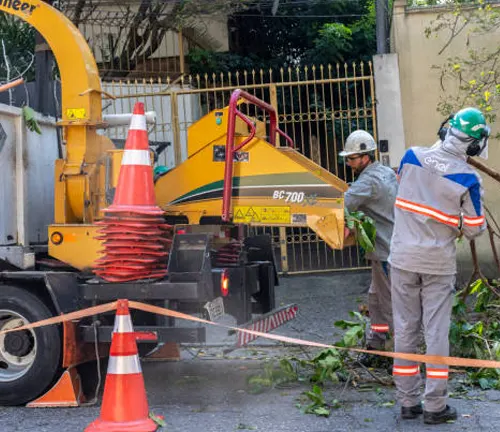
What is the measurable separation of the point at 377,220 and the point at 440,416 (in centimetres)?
198

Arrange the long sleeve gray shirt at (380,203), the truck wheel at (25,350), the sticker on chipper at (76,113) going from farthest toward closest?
1. the long sleeve gray shirt at (380,203)
2. the sticker on chipper at (76,113)
3. the truck wheel at (25,350)

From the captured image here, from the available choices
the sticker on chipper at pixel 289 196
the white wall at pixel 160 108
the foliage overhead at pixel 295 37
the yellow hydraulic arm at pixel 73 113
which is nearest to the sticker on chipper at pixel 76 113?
the yellow hydraulic arm at pixel 73 113

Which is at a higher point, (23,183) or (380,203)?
(23,183)

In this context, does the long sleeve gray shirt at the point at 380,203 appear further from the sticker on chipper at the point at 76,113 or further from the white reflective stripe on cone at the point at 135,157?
the sticker on chipper at the point at 76,113

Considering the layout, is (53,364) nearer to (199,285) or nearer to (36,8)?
(199,285)

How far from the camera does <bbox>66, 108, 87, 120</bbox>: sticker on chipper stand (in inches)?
240

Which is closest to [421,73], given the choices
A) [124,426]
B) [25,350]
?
[25,350]

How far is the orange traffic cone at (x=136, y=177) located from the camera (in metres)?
5.66

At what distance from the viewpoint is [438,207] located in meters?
5.03

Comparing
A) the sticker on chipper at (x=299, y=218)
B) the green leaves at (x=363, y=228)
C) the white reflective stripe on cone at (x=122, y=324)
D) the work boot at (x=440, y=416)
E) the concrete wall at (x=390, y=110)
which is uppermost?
the concrete wall at (x=390, y=110)

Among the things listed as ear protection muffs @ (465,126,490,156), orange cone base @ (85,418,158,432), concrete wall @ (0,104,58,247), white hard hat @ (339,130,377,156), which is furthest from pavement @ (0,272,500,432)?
white hard hat @ (339,130,377,156)

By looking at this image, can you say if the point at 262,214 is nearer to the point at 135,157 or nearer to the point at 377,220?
the point at 135,157

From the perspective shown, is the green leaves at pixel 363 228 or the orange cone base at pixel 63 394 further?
the green leaves at pixel 363 228

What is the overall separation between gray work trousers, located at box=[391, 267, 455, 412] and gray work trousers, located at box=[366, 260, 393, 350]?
118cm
